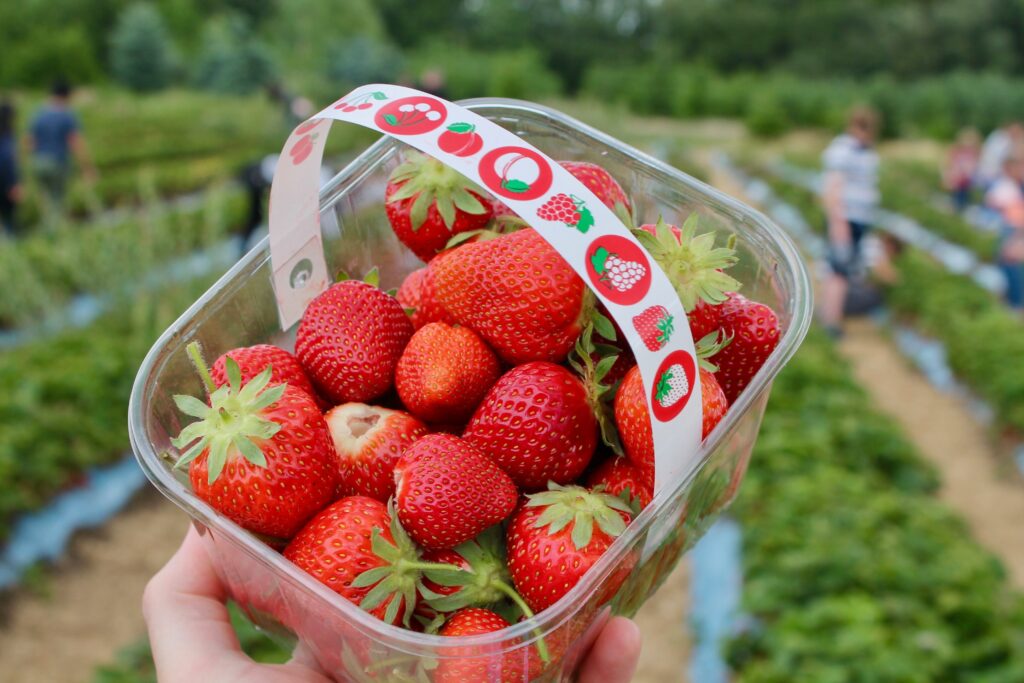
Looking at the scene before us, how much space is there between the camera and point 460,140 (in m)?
0.95

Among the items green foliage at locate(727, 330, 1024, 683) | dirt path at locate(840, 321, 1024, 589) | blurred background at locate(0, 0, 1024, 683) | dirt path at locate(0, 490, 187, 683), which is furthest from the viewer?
dirt path at locate(840, 321, 1024, 589)

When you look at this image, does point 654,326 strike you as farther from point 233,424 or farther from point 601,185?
point 233,424

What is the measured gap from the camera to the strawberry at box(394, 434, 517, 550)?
93cm

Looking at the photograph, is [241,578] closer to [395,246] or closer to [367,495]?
[367,495]

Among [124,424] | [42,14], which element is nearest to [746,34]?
[42,14]

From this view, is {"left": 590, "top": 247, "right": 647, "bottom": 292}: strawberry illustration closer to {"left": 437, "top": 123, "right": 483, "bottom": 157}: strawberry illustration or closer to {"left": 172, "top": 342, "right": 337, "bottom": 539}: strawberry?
{"left": 437, "top": 123, "right": 483, "bottom": 157}: strawberry illustration

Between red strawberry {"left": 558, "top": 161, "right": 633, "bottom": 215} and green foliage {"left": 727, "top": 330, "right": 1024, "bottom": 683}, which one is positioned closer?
red strawberry {"left": 558, "top": 161, "right": 633, "bottom": 215}

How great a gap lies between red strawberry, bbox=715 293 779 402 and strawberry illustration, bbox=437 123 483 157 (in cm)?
37

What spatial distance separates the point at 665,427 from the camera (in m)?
0.91

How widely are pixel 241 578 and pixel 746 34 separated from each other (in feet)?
141

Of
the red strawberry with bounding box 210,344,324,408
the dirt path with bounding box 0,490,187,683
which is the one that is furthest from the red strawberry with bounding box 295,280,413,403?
the dirt path with bounding box 0,490,187,683

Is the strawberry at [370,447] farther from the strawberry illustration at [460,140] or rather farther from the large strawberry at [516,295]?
the strawberry illustration at [460,140]

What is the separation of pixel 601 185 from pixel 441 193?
191 mm

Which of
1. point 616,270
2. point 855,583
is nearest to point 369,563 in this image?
point 616,270
